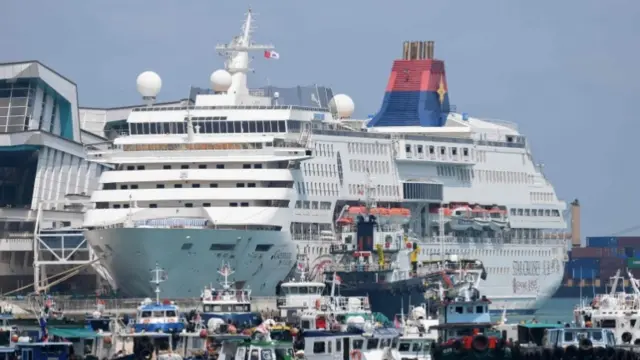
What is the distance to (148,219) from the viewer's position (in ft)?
332

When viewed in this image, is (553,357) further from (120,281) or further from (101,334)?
(120,281)

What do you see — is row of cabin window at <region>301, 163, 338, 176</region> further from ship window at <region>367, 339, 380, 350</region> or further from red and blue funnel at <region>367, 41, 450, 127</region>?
ship window at <region>367, 339, 380, 350</region>

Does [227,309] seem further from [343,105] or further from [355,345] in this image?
[343,105]

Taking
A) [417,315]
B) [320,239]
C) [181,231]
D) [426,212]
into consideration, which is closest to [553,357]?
[417,315]

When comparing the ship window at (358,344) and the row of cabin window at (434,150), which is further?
the row of cabin window at (434,150)

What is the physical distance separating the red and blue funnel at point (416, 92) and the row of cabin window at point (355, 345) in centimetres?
5588

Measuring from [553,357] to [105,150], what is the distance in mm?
41602

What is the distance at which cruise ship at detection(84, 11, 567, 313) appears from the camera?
99438 mm

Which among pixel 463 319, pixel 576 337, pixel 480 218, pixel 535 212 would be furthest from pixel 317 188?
pixel 576 337

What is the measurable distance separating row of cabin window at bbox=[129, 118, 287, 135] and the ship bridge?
288 inches

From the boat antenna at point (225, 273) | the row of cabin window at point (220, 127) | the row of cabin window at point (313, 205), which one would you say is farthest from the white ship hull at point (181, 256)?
the row of cabin window at point (220, 127)

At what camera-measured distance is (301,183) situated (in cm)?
10588

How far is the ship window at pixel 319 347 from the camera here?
71000mm

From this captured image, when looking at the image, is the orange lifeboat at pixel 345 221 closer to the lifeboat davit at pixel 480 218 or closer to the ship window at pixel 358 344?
the lifeboat davit at pixel 480 218
